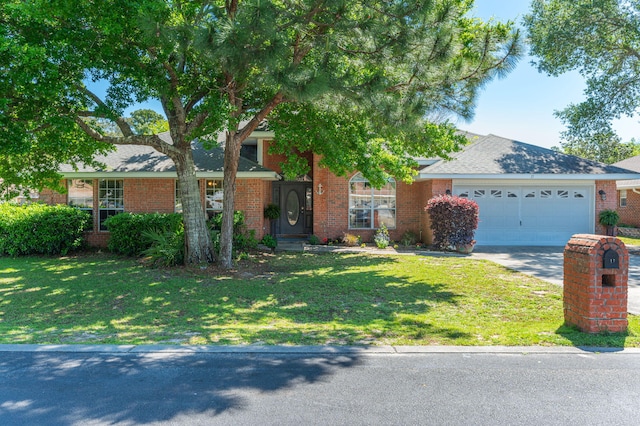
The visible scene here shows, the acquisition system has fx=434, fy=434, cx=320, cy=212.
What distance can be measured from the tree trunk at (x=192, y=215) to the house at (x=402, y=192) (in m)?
3.70

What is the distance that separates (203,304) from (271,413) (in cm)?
442

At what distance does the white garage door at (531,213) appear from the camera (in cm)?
1627

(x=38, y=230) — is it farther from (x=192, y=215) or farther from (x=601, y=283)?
(x=601, y=283)

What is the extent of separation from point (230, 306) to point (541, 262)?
9.20 metres

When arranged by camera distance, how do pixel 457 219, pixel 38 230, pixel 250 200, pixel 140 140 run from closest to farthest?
pixel 140 140
pixel 38 230
pixel 457 219
pixel 250 200

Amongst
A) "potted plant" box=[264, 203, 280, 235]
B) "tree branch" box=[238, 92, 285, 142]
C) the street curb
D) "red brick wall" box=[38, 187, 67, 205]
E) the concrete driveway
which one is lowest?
the street curb

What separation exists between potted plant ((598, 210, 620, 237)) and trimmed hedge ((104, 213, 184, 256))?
14816mm

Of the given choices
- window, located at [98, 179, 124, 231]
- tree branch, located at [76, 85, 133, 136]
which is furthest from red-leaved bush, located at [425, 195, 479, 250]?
window, located at [98, 179, 124, 231]

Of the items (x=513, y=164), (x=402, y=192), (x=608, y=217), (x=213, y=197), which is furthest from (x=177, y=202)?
(x=608, y=217)

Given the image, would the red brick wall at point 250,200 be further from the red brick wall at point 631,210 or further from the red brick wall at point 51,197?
the red brick wall at point 631,210

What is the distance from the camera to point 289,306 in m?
7.61

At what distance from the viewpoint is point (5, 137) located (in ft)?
27.5

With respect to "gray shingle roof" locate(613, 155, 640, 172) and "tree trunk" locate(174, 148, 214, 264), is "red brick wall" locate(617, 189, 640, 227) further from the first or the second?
"tree trunk" locate(174, 148, 214, 264)

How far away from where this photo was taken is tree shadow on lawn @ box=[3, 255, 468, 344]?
5.96 meters
